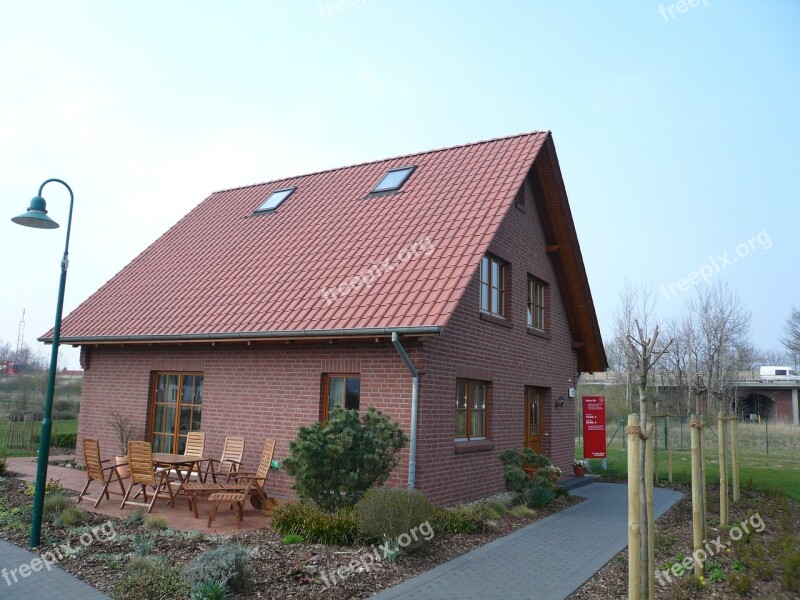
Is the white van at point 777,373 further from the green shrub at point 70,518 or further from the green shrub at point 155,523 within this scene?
the green shrub at point 70,518

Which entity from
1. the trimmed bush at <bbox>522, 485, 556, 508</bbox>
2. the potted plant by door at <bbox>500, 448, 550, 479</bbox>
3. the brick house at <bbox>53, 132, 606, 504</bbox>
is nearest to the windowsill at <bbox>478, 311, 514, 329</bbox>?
the brick house at <bbox>53, 132, 606, 504</bbox>

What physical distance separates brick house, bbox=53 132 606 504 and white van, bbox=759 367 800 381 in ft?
118

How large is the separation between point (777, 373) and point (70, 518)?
165 feet

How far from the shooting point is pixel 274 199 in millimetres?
16516

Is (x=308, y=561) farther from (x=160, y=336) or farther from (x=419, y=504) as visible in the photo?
(x=160, y=336)

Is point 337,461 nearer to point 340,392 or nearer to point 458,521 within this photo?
point 458,521

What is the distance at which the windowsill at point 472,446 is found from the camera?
10.6 meters

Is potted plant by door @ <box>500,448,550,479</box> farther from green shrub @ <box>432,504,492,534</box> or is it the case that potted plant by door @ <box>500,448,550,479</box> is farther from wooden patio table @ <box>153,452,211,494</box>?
wooden patio table @ <box>153,452,211,494</box>

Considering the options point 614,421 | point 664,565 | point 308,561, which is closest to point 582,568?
point 664,565

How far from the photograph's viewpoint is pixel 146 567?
6.21 m

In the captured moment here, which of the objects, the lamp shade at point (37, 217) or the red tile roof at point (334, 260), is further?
the red tile roof at point (334, 260)

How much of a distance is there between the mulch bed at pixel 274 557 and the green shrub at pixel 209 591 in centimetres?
33

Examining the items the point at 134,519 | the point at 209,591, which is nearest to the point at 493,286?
the point at 134,519

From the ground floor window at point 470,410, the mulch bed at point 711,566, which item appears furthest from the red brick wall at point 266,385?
the mulch bed at point 711,566
